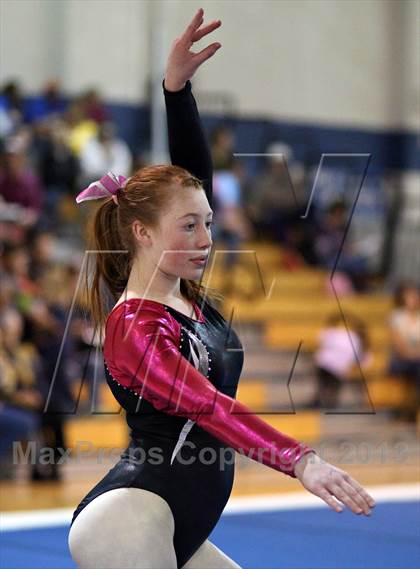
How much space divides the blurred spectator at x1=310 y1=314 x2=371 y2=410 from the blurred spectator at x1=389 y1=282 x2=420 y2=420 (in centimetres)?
27

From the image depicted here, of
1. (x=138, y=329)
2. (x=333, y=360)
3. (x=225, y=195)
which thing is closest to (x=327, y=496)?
(x=138, y=329)

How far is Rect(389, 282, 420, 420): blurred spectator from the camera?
304 inches

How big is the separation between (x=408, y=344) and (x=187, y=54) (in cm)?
579

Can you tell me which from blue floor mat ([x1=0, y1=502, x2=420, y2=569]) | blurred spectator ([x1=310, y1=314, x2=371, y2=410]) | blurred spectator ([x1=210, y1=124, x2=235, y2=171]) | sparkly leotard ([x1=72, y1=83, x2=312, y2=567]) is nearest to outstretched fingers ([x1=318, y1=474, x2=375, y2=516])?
sparkly leotard ([x1=72, y1=83, x2=312, y2=567])

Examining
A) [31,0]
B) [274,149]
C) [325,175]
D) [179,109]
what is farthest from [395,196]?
[179,109]

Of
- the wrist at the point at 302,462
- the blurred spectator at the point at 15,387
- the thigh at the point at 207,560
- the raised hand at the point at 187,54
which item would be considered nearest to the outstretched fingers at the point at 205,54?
the raised hand at the point at 187,54

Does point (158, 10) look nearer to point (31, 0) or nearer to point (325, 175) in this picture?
point (31, 0)

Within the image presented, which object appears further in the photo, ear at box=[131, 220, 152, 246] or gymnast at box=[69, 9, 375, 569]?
ear at box=[131, 220, 152, 246]

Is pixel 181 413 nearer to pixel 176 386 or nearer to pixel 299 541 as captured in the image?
pixel 176 386

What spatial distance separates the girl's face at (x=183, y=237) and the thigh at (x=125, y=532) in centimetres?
45

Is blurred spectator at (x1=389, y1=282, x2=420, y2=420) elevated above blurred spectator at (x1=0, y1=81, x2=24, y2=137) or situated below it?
below

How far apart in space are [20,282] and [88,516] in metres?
4.56

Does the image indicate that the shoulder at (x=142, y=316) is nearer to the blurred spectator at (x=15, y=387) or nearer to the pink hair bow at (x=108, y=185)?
the pink hair bow at (x=108, y=185)

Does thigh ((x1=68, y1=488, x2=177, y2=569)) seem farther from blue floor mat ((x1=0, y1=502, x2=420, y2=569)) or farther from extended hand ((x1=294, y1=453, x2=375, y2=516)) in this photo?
blue floor mat ((x1=0, y1=502, x2=420, y2=569))
